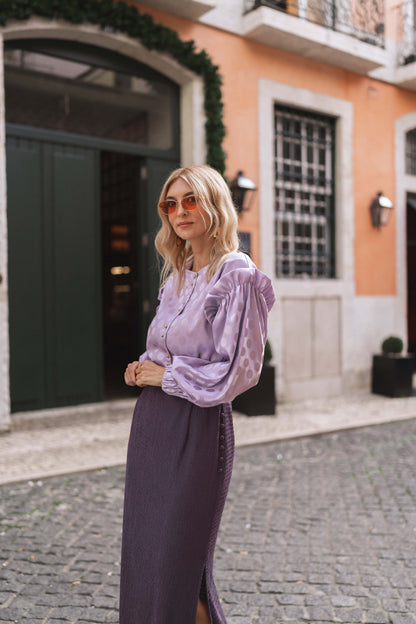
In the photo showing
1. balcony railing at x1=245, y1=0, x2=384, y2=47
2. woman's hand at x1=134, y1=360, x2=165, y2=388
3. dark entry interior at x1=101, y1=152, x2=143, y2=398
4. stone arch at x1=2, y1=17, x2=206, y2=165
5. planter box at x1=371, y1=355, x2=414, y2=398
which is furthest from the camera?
dark entry interior at x1=101, y1=152, x2=143, y2=398

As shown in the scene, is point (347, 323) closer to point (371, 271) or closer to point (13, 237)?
point (371, 271)

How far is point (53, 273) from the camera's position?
7.09 metres

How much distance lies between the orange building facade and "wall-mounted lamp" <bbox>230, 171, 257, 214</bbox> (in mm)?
119

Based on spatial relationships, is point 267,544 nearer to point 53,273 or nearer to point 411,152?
point 53,273

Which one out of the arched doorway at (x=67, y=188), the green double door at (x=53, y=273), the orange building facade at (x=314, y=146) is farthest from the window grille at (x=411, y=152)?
the green double door at (x=53, y=273)

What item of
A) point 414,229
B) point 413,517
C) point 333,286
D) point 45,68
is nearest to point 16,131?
point 45,68

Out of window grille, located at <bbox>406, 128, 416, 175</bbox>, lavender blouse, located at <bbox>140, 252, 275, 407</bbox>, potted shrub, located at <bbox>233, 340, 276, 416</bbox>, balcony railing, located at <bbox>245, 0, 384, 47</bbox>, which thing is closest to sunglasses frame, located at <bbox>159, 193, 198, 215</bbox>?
lavender blouse, located at <bbox>140, 252, 275, 407</bbox>

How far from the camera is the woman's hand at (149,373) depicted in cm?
191

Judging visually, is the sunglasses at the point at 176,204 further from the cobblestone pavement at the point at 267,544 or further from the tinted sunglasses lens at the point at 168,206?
the cobblestone pavement at the point at 267,544

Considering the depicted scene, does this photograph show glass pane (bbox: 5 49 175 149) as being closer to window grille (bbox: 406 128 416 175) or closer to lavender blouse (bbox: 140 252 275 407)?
window grille (bbox: 406 128 416 175)

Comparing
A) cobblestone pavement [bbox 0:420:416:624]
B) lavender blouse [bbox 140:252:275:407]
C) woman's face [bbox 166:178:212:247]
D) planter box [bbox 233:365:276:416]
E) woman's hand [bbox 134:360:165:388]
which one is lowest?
cobblestone pavement [bbox 0:420:416:624]

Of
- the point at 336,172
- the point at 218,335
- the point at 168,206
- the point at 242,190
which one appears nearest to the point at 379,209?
the point at 336,172

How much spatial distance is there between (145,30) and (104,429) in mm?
4966

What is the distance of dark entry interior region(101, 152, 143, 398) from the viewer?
957 cm
